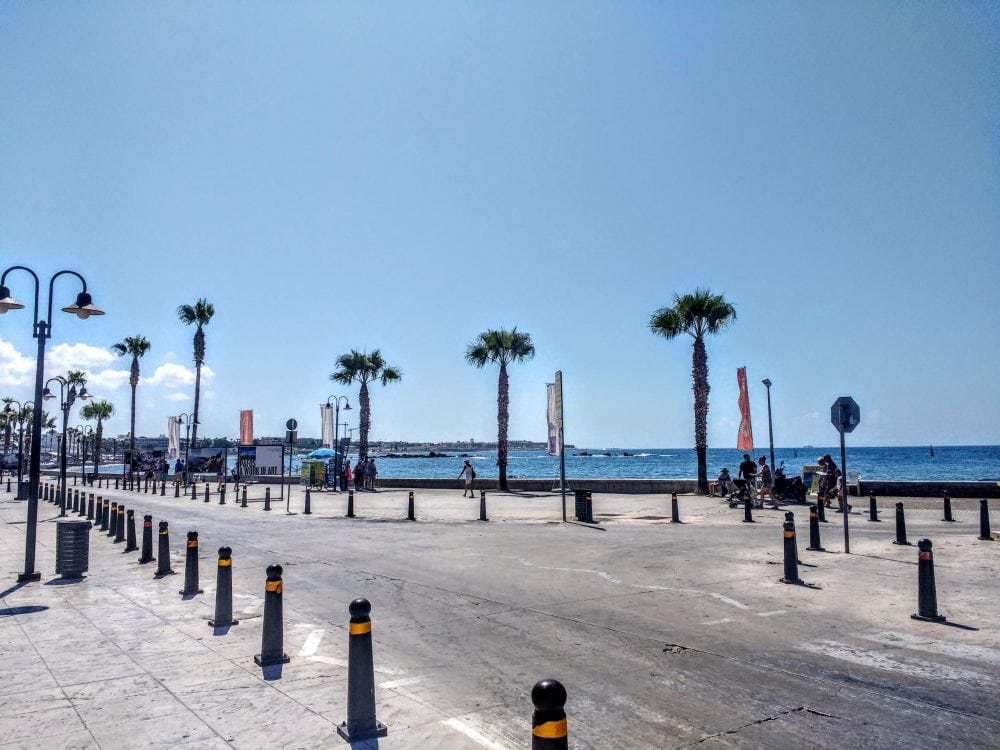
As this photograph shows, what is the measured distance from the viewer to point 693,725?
5.41m

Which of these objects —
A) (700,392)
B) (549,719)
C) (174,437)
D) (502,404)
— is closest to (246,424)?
(174,437)

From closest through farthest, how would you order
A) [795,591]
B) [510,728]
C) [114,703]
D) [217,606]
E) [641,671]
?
[510,728] < [114,703] < [641,671] < [217,606] < [795,591]

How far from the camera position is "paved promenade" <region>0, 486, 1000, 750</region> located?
5387 millimetres

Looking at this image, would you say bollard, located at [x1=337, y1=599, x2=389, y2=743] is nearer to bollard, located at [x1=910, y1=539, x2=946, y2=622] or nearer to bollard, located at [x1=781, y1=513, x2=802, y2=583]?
bollard, located at [x1=910, y1=539, x2=946, y2=622]

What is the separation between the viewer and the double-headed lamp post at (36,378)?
1223cm

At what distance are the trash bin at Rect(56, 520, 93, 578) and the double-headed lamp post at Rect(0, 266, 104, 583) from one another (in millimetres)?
422

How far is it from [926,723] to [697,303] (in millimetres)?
28271

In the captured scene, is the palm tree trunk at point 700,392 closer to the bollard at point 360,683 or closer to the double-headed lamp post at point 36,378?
the double-headed lamp post at point 36,378

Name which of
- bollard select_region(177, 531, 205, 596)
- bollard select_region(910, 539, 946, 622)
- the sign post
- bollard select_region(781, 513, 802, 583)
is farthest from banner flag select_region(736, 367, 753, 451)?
bollard select_region(177, 531, 205, 596)

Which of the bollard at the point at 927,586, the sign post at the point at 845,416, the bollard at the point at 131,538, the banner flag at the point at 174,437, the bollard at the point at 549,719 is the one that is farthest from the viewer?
the banner flag at the point at 174,437

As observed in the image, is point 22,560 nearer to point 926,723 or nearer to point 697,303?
point 926,723

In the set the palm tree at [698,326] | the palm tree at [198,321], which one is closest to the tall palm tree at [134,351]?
the palm tree at [198,321]

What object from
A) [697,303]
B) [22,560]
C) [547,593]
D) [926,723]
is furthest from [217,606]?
[697,303]

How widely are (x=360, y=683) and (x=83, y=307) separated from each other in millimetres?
10776
